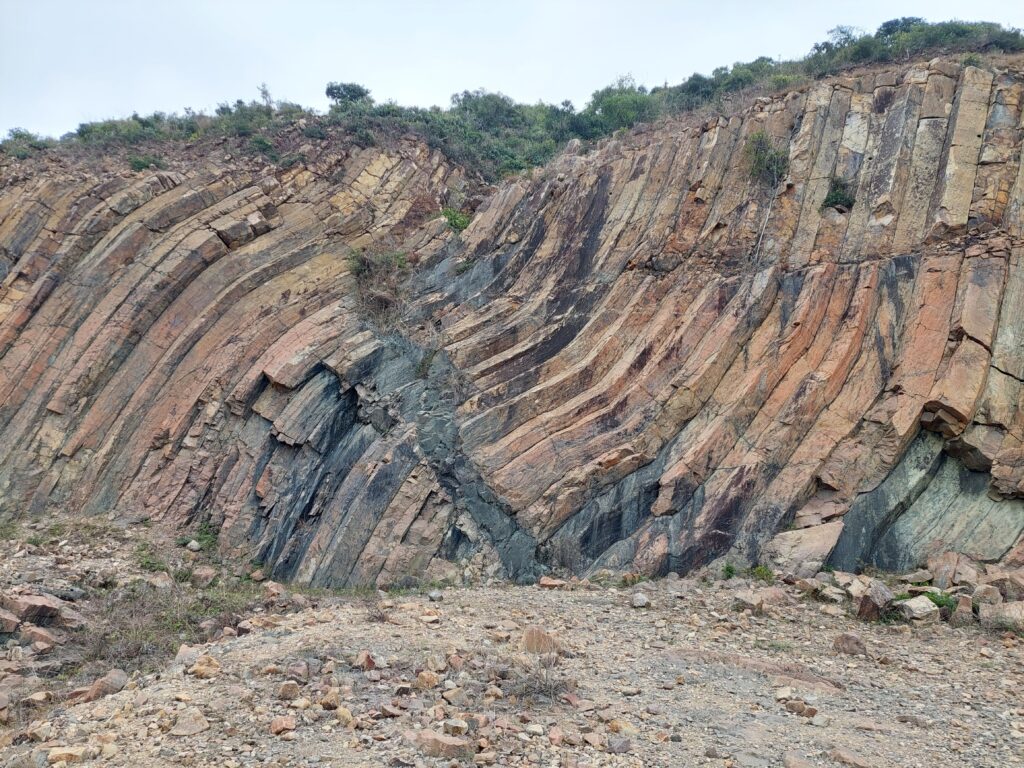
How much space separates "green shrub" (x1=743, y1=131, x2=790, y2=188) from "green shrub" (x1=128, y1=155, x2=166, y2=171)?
14.5m

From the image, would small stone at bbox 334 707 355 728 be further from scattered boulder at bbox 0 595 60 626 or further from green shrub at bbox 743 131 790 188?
green shrub at bbox 743 131 790 188

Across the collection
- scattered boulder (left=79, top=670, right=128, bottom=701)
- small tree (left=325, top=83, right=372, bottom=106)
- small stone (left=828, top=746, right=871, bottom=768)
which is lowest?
scattered boulder (left=79, top=670, right=128, bottom=701)

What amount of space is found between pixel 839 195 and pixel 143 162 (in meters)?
16.5

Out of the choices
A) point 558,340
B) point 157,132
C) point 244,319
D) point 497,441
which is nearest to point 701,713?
point 497,441

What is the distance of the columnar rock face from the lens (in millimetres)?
12312

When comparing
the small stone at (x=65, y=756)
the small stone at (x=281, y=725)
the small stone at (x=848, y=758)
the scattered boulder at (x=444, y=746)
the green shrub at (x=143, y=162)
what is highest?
the green shrub at (x=143, y=162)

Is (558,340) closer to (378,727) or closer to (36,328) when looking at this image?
(378,727)

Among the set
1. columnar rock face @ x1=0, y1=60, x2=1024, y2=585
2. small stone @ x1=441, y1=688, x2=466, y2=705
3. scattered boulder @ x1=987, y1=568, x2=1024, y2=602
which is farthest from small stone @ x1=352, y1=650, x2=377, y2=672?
scattered boulder @ x1=987, y1=568, x2=1024, y2=602

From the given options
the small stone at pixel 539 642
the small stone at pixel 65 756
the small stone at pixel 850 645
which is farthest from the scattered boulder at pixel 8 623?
the small stone at pixel 850 645

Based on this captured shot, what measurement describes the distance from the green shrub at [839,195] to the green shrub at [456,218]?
880 centimetres

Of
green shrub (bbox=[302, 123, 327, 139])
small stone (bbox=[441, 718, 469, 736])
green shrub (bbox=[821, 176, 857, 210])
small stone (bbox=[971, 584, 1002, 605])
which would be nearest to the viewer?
small stone (bbox=[441, 718, 469, 736])

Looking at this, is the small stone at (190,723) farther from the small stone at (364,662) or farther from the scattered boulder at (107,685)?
the scattered boulder at (107,685)

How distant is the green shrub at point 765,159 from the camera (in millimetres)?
15648

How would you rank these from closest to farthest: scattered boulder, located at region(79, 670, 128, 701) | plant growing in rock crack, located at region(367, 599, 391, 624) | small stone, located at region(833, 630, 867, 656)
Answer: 1. scattered boulder, located at region(79, 670, 128, 701)
2. small stone, located at region(833, 630, 867, 656)
3. plant growing in rock crack, located at region(367, 599, 391, 624)
